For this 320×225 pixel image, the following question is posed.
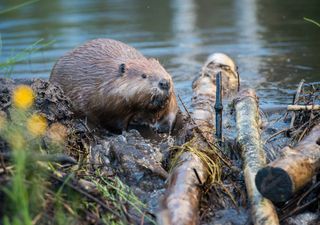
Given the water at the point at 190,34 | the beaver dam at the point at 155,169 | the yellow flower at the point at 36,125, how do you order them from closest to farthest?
1. the beaver dam at the point at 155,169
2. the yellow flower at the point at 36,125
3. the water at the point at 190,34

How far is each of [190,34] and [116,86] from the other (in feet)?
17.6

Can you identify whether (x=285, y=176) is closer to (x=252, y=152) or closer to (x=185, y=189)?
(x=185, y=189)

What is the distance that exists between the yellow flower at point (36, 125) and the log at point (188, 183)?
72 centimetres

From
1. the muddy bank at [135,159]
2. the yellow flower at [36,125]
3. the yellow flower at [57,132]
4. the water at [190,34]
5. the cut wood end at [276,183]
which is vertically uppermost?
the yellow flower at [36,125]

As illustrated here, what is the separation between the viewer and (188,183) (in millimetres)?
3090

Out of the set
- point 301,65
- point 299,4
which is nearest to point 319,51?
point 301,65

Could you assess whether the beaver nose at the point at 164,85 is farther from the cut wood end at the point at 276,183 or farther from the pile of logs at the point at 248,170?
the cut wood end at the point at 276,183

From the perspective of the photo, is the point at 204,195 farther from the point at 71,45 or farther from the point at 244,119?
the point at 71,45

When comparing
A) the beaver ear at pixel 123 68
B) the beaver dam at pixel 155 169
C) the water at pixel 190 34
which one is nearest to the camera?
the beaver dam at pixel 155 169

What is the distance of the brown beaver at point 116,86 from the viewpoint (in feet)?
15.5

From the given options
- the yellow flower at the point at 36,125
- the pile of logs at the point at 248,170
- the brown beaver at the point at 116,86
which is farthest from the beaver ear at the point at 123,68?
the yellow flower at the point at 36,125

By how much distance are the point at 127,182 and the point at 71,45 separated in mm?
5936

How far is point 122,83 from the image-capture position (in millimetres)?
4855

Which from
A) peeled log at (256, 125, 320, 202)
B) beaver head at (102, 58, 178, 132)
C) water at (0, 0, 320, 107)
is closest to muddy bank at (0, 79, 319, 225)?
peeled log at (256, 125, 320, 202)
